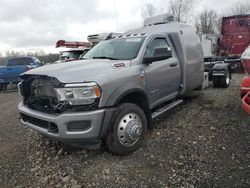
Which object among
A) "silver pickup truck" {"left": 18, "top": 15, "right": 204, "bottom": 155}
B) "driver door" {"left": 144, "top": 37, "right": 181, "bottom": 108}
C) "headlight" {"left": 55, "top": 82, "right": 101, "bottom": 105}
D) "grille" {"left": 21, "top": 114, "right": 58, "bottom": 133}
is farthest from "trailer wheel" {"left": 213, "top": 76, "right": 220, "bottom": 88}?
"grille" {"left": 21, "top": 114, "right": 58, "bottom": 133}

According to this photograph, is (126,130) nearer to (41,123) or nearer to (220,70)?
(41,123)

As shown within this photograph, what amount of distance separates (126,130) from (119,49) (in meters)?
1.72

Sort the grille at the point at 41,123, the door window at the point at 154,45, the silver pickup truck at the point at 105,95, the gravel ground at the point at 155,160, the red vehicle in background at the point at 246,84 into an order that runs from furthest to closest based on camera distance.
Answer: the door window at the point at 154,45 → the red vehicle in background at the point at 246,84 → the grille at the point at 41,123 → the silver pickup truck at the point at 105,95 → the gravel ground at the point at 155,160

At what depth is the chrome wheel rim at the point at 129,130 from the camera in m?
3.64

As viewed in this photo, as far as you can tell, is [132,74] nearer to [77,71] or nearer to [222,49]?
[77,71]

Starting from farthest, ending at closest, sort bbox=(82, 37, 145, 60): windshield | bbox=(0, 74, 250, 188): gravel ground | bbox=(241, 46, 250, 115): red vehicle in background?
bbox=(82, 37, 145, 60): windshield
bbox=(241, 46, 250, 115): red vehicle in background
bbox=(0, 74, 250, 188): gravel ground

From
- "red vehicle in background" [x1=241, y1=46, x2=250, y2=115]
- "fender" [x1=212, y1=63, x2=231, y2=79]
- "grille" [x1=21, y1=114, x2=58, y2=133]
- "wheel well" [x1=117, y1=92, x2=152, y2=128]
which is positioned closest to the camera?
"grille" [x1=21, y1=114, x2=58, y2=133]

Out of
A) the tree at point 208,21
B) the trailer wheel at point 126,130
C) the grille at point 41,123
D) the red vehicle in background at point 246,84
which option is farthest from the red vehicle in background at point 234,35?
the tree at point 208,21

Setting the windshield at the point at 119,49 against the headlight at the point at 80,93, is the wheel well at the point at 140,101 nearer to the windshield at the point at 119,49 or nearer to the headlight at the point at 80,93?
the windshield at the point at 119,49

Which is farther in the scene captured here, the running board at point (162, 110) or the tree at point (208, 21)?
the tree at point (208, 21)

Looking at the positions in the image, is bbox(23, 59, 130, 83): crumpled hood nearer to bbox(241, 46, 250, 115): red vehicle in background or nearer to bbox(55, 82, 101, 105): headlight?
bbox(55, 82, 101, 105): headlight

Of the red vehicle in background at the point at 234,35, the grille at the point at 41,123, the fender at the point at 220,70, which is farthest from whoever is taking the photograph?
the red vehicle in background at the point at 234,35

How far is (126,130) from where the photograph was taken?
3678 mm

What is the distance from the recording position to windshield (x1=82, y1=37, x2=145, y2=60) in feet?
14.3
